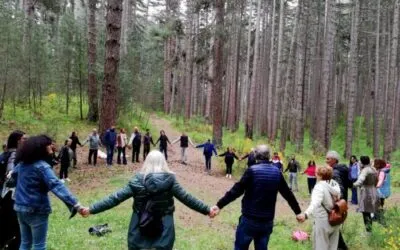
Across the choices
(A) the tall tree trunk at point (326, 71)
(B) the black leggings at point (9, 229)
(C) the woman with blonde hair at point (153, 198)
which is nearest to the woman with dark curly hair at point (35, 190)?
(C) the woman with blonde hair at point (153, 198)

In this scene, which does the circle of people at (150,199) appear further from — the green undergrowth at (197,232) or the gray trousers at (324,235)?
the green undergrowth at (197,232)

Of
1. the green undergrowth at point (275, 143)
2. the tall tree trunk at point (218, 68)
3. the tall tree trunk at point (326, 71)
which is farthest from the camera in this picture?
the tall tree trunk at point (326, 71)

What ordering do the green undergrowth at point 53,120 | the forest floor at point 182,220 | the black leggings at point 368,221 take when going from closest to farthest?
1. the forest floor at point 182,220
2. the black leggings at point 368,221
3. the green undergrowth at point 53,120

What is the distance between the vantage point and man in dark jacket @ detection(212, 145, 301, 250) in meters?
5.71

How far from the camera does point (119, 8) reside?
17.3 m

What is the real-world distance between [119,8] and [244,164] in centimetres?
858

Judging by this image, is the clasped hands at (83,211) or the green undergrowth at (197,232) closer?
the clasped hands at (83,211)

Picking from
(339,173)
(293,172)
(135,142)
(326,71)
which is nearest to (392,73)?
(326,71)

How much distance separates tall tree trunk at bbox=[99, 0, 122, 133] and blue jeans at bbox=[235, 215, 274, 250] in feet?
42.5

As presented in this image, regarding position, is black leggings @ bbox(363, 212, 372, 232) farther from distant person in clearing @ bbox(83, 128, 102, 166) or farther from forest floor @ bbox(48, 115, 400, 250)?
distant person in clearing @ bbox(83, 128, 102, 166)

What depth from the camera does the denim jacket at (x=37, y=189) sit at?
5.23 meters

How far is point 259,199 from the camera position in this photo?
5703 millimetres

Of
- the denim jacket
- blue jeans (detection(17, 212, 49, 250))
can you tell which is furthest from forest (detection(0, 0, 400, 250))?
blue jeans (detection(17, 212, 49, 250))

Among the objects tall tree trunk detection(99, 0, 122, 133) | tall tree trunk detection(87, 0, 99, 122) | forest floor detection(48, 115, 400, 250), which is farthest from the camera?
tall tree trunk detection(87, 0, 99, 122)
